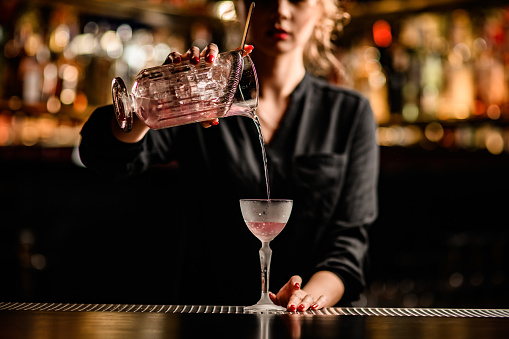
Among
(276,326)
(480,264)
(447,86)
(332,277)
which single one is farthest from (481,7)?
(276,326)

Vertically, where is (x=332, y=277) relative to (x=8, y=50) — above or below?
below

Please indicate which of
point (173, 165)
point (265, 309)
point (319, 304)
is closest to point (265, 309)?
point (265, 309)

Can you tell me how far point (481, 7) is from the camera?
3678 millimetres

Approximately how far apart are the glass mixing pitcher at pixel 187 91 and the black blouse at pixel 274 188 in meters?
0.33

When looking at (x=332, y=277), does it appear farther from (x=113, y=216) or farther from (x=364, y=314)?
(x=113, y=216)

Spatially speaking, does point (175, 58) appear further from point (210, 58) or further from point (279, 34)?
point (279, 34)

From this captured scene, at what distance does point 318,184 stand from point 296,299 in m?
0.56

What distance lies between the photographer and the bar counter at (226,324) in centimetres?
89

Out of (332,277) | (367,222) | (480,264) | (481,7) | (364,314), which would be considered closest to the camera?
(364,314)

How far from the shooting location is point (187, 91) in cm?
125

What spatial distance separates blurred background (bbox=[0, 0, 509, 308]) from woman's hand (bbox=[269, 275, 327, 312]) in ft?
3.71

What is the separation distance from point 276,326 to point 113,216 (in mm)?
2261

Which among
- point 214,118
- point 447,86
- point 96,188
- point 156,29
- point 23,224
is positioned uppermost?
point 156,29

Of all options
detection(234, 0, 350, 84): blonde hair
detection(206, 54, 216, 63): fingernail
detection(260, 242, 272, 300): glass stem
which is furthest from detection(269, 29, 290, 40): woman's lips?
detection(260, 242, 272, 300): glass stem
